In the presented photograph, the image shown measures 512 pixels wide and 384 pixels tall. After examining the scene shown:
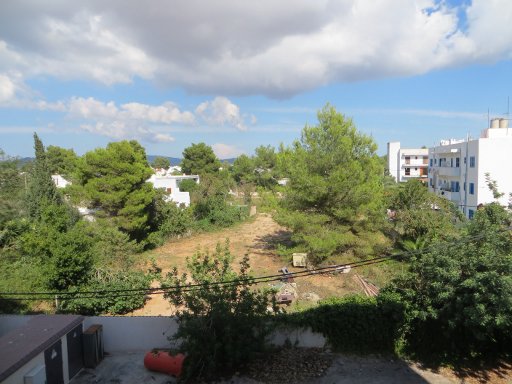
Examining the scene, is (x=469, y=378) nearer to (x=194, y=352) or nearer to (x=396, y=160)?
(x=194, y=352)

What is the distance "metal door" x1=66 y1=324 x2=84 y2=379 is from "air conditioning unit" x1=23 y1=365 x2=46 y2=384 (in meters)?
1.13

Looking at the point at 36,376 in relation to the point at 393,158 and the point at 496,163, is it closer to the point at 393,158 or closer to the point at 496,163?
the point at 496,163

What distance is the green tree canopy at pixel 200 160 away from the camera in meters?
48.3

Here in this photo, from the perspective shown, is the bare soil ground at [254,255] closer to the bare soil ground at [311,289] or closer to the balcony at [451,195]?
the bare soil ground at [311,289]

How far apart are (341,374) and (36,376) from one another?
22.2 feet

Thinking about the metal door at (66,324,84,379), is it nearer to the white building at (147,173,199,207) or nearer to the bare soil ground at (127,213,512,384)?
the bare soil ground at (127,213,512,384)

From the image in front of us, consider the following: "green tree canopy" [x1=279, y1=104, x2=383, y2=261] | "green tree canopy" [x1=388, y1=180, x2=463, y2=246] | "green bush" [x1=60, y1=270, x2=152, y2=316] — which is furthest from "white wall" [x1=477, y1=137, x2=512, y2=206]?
"green bush" [x1=60, y1=270, x2=152, y2=316]

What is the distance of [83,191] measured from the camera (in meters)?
21.6

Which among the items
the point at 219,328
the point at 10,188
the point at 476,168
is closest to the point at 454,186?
the point at 476,168

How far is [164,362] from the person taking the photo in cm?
876

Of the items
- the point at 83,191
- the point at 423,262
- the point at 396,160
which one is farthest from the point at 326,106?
the point at 396,160

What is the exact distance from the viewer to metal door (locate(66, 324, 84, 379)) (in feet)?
28.7

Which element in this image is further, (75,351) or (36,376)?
(75,351)

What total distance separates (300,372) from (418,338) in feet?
11.0
